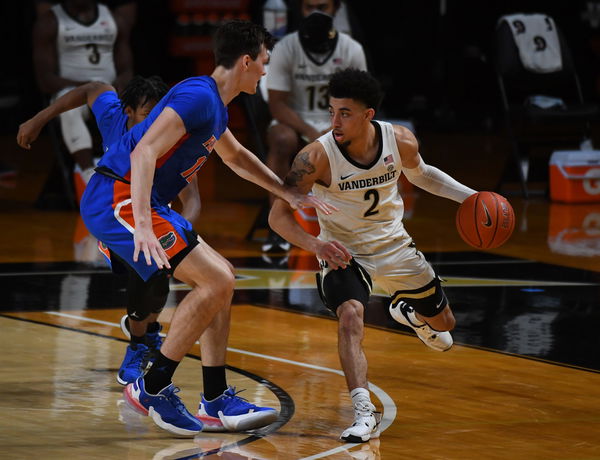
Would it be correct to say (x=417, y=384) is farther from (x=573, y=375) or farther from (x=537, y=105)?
(x=537, y=105)

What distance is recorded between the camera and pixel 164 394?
15.3 feet

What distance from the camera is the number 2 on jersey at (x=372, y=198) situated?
538 cm

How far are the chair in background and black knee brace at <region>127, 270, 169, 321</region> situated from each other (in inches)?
271

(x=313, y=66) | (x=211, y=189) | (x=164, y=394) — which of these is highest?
(x=313, y=66)

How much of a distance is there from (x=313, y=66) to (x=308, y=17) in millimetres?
359

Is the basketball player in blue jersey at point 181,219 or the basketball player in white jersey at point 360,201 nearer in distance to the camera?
the basketball player in blue jersey at point 181,219

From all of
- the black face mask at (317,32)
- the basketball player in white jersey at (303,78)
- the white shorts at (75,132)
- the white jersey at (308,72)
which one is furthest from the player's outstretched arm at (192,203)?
the white shorts at (75,132)

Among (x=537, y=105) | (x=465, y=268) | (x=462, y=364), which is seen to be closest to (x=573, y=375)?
(x=462, y=364)

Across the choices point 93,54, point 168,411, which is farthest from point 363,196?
point 93,54

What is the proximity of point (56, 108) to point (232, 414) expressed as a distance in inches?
63.6

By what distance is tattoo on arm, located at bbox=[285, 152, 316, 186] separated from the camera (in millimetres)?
5184

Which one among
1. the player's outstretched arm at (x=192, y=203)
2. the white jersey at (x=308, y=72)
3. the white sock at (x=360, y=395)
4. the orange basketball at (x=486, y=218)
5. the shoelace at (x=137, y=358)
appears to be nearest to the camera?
the white sock at (x=360, y=395)

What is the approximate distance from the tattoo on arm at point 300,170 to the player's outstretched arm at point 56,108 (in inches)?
41.2

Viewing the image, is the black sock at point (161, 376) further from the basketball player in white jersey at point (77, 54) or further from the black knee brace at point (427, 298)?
the basketball player in white jersey at point (77, 54)
